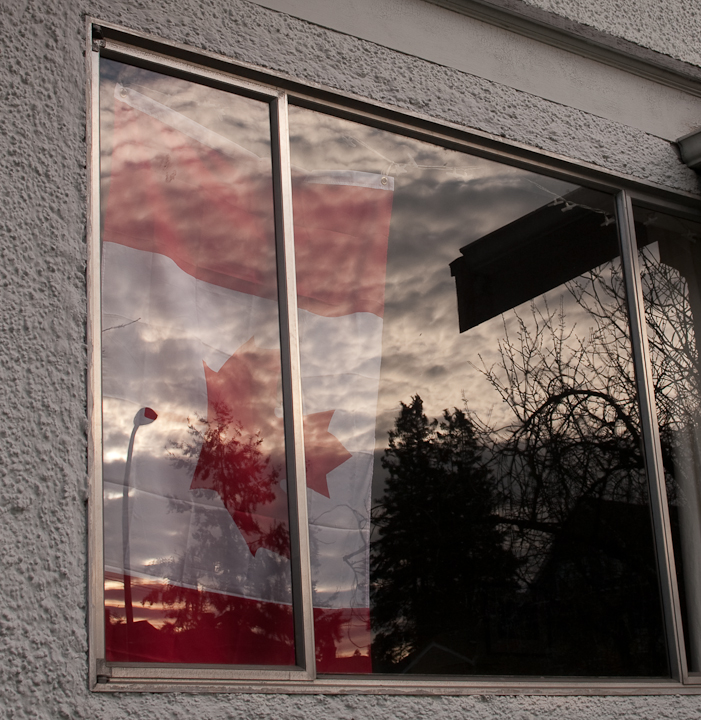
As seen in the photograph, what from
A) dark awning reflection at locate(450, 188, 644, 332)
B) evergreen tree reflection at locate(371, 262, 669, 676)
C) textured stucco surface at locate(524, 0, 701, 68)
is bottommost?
evergreen tree reflection at locate(371, 262, 669, 676)

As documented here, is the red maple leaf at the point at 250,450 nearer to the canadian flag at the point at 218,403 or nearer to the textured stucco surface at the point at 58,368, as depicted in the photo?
the canadian flag at the point at 218,403

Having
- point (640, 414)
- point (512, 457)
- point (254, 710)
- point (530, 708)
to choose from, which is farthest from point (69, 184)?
point (640, 414)

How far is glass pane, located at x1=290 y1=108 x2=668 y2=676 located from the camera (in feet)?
9.75

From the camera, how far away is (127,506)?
2.51m

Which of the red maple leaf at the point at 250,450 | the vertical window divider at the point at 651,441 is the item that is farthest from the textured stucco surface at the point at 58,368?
the red maple leaf at the point at 250,450

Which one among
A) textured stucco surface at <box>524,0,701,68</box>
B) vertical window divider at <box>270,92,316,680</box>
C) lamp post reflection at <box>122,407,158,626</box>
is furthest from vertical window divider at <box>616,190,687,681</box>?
lamp post reflection at <box>122,407,158,626</box>

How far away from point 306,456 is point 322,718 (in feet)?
2.90

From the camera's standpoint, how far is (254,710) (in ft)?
7.76

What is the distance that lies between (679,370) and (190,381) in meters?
2.52

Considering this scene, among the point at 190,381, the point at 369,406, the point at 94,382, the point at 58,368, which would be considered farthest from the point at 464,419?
the point at 58,368

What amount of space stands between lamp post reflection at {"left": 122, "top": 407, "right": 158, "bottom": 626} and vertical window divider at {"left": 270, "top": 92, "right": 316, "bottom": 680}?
1.61 feet

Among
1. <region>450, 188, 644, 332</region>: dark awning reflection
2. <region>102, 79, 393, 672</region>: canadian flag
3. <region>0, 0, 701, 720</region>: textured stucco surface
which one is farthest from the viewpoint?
<region>450, 188, 644, 332</region>: dark awning reflection

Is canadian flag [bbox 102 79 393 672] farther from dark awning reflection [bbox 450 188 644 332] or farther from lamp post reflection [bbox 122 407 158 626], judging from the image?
dark awning reflection [bbox 450 188 644 332]

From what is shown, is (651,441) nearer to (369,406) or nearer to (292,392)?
(369,406)
